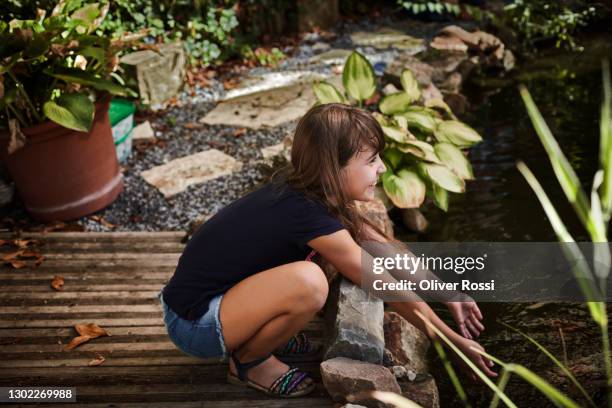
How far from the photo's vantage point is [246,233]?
2.04 meters

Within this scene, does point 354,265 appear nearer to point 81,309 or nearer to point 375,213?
point 375,213

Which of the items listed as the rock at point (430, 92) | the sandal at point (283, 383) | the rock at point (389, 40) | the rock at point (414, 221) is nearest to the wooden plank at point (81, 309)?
the sandal at point (283, 383)

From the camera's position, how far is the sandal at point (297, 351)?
2.35 metres

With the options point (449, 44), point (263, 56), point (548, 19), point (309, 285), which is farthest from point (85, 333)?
point (548, 19)

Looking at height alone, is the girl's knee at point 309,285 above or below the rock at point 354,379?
above

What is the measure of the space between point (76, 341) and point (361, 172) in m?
1.33

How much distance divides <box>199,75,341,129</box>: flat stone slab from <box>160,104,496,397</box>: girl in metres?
2.74

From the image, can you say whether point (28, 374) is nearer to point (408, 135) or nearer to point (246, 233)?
point (246, 233)

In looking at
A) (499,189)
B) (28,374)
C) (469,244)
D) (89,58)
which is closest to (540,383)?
(28,374)

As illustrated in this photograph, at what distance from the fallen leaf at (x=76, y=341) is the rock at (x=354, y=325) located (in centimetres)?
96

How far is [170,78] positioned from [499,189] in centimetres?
280

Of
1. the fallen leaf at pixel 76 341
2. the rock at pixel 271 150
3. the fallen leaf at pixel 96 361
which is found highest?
the rock at pixel 271 150

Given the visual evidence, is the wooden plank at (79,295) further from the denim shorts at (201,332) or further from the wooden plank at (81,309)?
the denim shorts at (201,332)

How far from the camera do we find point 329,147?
1.98m
